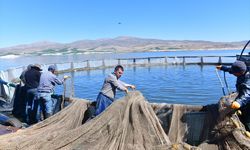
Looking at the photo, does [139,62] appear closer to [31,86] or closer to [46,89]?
[31,86]

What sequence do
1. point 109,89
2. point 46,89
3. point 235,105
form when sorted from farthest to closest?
point 46,89, point 109,89, point 235,105

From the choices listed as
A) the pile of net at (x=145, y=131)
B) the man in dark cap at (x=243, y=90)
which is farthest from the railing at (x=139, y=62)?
the man in dark cap at (x=243, y=90)

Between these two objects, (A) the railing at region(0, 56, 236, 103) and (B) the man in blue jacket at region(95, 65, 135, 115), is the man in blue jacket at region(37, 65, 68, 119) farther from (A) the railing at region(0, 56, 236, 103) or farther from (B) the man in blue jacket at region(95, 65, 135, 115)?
(A) the railing at region(0, 56, 236, 103)

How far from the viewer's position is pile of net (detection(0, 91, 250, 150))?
5141mm

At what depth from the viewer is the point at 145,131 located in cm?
530

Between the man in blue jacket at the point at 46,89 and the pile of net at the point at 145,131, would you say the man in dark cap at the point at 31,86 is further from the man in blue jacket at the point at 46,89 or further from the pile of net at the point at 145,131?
the pile of net at the point at 145,131

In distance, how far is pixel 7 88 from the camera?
42.4 feet

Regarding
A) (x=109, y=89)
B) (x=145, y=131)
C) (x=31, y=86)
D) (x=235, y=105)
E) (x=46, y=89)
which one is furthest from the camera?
(x=31, y=86)

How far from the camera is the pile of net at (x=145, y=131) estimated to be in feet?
16.9

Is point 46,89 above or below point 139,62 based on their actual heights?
above

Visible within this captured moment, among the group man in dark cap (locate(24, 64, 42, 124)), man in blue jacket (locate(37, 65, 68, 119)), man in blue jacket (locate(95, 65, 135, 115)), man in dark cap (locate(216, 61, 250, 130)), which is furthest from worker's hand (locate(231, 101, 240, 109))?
man in dark cap (locate(24, 64, 42, 124))

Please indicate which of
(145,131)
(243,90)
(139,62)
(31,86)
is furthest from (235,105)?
(139,62)

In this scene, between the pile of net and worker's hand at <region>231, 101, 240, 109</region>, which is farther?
the pile of net

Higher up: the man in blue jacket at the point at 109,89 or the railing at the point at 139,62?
the man in blue jacket at the point at 109,89
